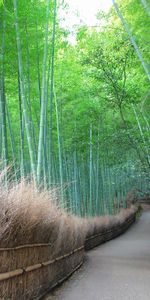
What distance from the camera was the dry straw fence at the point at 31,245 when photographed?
3.17 metres

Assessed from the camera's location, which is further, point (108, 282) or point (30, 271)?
point (108, 282)

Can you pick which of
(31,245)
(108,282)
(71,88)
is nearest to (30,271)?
(31,245)

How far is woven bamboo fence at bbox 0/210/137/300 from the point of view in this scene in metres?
3.19

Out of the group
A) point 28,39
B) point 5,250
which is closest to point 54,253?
point 5,250

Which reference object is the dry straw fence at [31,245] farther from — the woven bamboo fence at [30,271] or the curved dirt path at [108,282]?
the curved dirt path at [108,282]

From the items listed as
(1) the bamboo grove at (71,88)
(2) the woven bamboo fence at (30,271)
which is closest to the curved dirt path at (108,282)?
(2) the woven bamboo fence at (30,271)

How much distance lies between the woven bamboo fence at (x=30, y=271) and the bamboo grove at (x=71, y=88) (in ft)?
3.22

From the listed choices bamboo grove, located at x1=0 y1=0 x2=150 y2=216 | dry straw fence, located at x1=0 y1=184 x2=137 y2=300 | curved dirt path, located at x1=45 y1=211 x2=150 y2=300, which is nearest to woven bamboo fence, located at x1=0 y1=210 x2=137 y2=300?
dry straw fence, located at x1=0 y1=184 x2=137 y2=300


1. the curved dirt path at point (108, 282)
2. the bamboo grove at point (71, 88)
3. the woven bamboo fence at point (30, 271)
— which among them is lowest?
the curved dirt path at point (108, 282)

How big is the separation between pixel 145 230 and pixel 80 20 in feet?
37.0

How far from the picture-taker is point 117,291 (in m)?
4.89

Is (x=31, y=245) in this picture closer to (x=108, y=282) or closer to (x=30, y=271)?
(x=30, y=271)

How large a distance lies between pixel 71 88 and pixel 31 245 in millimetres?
6294

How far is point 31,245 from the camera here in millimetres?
3898
